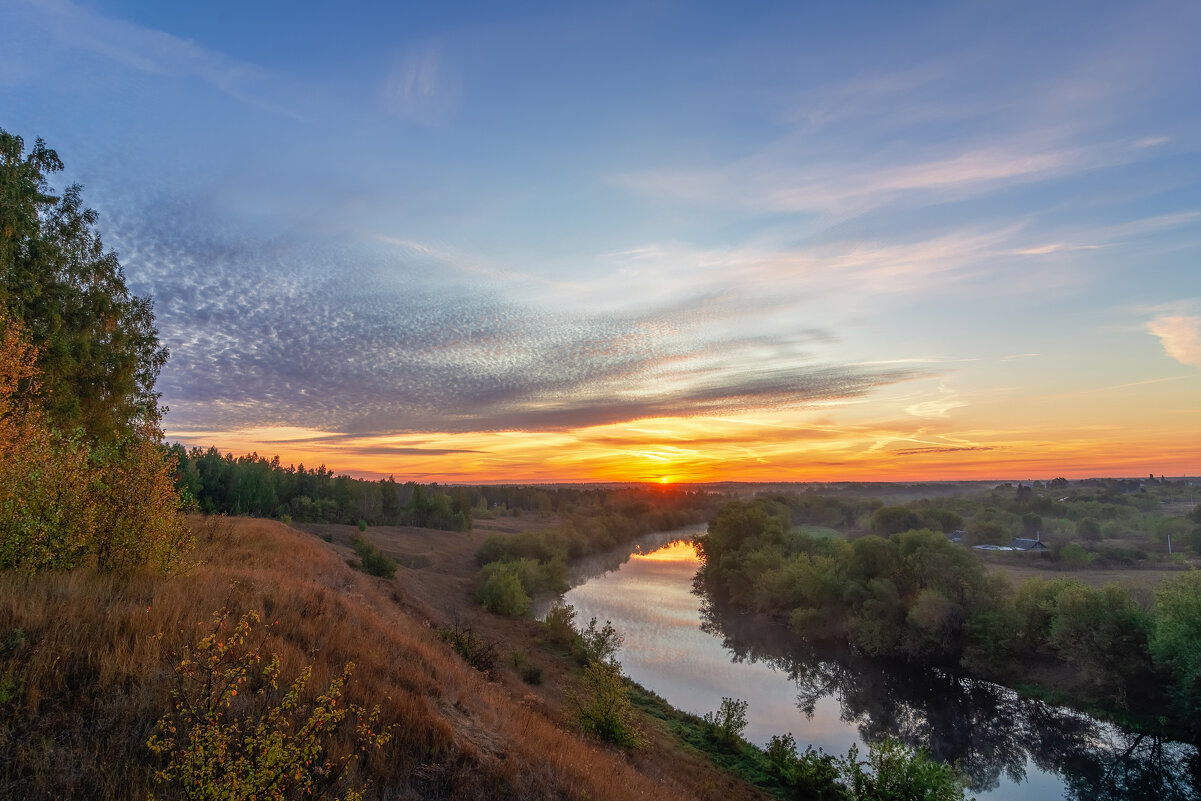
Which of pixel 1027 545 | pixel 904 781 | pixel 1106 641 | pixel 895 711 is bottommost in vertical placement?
pixel 895 711

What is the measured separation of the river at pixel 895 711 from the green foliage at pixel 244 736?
2375cm

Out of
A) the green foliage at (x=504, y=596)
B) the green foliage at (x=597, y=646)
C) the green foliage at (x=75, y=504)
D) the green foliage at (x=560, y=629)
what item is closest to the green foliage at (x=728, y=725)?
the green foliage at (x=597, y=646)

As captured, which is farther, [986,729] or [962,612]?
[962,612]

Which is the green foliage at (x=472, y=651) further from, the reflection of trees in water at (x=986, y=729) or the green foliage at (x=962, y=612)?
the green foliage at (x=962, y=612)

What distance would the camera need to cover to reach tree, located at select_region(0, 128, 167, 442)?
16.5m

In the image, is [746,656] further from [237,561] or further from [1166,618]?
[237,561]

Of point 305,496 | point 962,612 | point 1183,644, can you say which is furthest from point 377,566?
point 305,496

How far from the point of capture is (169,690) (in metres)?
6.41

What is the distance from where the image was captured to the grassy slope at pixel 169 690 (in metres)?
5.51

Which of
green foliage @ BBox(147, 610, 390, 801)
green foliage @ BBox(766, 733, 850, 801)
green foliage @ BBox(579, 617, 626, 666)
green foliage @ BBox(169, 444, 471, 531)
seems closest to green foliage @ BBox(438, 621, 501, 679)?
green foliage @ BBox(579, 617, 626, 666)

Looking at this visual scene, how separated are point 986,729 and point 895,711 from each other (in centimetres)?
410

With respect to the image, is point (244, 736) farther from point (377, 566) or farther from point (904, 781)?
point (377, 566)

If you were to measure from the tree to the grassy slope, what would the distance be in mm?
10676

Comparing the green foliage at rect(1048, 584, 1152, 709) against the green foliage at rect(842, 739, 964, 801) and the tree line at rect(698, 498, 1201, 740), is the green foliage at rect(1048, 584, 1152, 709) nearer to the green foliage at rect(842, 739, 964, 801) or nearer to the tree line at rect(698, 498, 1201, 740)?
the tree line at rect(698, 498, 1201, 740)
